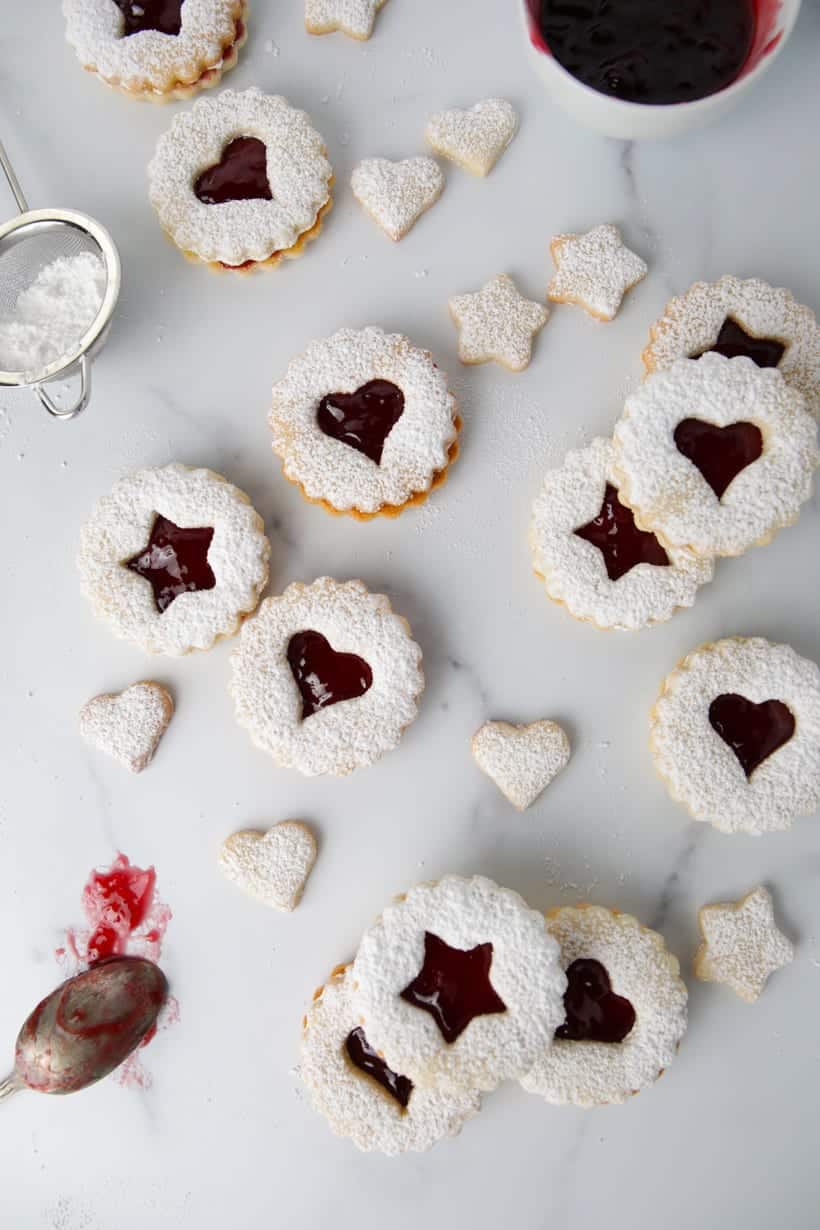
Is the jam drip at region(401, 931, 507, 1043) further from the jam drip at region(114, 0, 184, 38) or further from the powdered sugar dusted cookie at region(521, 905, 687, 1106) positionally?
the jam drip at region(114, 0, 184, 38)

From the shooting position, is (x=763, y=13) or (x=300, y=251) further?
(x=300, y=251)

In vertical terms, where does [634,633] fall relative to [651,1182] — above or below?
above

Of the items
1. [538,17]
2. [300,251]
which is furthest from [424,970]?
[538,17]

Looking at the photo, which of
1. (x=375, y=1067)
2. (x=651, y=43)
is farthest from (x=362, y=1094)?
(x=651, y=43)

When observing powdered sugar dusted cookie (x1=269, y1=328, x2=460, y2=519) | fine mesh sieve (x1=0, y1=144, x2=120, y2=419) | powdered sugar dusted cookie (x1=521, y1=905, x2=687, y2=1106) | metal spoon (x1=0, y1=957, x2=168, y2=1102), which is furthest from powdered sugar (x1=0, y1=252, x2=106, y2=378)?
powdered sugar dusted cookie (x1=521, y1=905, x2=687, y2=1106)

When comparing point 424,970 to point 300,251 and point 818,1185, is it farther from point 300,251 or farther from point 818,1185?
point 300,251

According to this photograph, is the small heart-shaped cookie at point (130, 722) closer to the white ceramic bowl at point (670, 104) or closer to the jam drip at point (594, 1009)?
the jam drip at point (594, 1009)

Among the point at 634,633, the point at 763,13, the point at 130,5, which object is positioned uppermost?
the point at 763,13
